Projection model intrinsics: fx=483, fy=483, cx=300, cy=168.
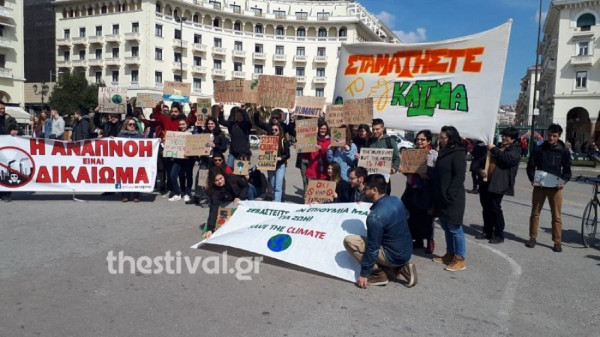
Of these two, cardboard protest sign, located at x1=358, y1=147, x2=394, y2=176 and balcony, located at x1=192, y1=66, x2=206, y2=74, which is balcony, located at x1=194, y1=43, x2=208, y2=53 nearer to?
balcony, located at x1=192, y1=66, x2=206, y2=74

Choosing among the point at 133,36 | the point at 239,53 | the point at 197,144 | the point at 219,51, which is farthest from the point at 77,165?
the point at 239,53

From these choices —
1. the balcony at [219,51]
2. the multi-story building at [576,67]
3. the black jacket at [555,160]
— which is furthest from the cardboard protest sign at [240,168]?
the balcony at [219,51]

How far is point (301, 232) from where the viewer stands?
5844 millimetres

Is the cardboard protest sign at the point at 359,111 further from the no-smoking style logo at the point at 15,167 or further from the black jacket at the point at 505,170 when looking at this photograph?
the no-smoking style logo at the point at 15,167

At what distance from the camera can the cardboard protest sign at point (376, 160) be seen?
6.97m

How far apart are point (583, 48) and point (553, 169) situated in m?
48.0

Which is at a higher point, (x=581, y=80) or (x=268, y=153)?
(x=581, y=80)

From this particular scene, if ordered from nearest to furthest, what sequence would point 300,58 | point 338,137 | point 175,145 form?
point 338,137
point 175,145
point 300,58

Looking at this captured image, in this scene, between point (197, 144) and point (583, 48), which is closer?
point (197, 144)

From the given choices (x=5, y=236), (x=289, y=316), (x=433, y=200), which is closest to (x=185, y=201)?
(x=5, y=236)

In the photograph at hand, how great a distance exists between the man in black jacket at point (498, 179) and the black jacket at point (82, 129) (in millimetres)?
8450

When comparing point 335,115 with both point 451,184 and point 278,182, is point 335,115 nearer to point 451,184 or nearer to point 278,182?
point 278,182

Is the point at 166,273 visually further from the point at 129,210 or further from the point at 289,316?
the point at 129,210

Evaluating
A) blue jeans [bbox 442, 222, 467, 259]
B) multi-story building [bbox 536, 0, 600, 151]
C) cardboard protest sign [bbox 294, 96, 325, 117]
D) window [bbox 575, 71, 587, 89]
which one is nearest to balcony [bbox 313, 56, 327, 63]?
multi-story building [bbox 536, 0, 600, 151]
